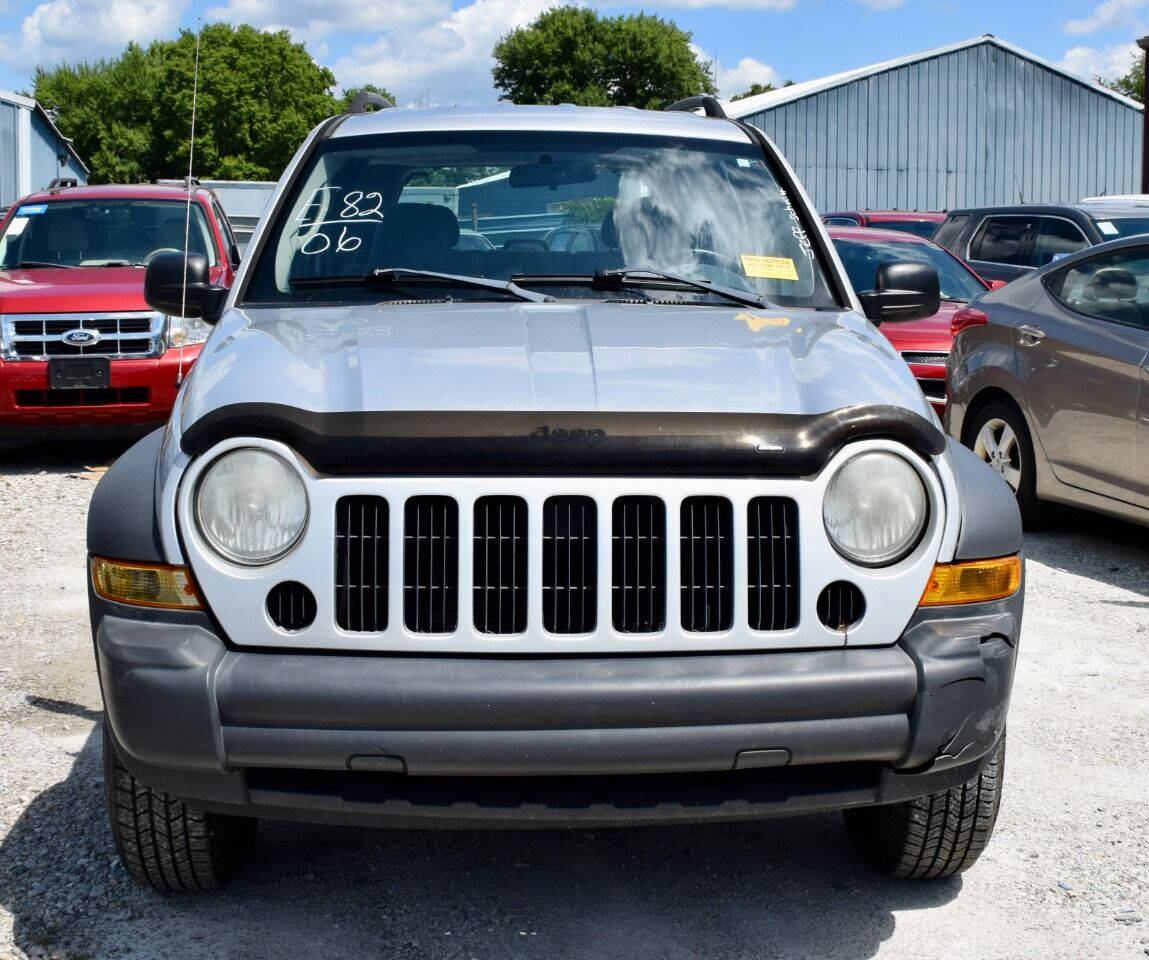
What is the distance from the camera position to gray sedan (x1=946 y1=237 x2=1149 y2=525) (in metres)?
6.79

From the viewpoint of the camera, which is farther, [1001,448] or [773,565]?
[1001,448]

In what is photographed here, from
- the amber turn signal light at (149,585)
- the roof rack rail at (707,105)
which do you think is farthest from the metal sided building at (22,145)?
the amber turn signal light at (149,585)

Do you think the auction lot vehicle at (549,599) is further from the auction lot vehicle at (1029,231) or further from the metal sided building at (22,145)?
the metal sided building at (22,145)

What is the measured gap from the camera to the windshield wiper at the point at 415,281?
390 cm

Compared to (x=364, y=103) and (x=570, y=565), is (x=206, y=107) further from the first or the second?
(x=570, y=565)

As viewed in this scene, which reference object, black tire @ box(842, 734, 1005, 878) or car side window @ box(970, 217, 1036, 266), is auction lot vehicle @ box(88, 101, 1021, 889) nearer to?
black tire @ box(842, 734, 1005, 878)

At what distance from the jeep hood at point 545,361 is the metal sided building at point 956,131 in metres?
39.2

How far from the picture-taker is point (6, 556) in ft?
24.3

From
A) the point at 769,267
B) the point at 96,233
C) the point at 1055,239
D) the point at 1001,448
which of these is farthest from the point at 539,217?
the point at 1055,239

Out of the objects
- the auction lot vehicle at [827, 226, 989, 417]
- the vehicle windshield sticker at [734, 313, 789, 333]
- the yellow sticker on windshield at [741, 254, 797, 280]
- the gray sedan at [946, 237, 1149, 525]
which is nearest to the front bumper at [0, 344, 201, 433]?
the auction lot vehicle at [827, 226, 989, 417]

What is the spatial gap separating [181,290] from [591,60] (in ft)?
286

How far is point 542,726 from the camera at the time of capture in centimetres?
279

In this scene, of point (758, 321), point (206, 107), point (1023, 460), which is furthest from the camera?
point (206, 107)

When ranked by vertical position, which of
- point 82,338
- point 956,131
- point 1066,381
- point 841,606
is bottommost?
point 841,606
